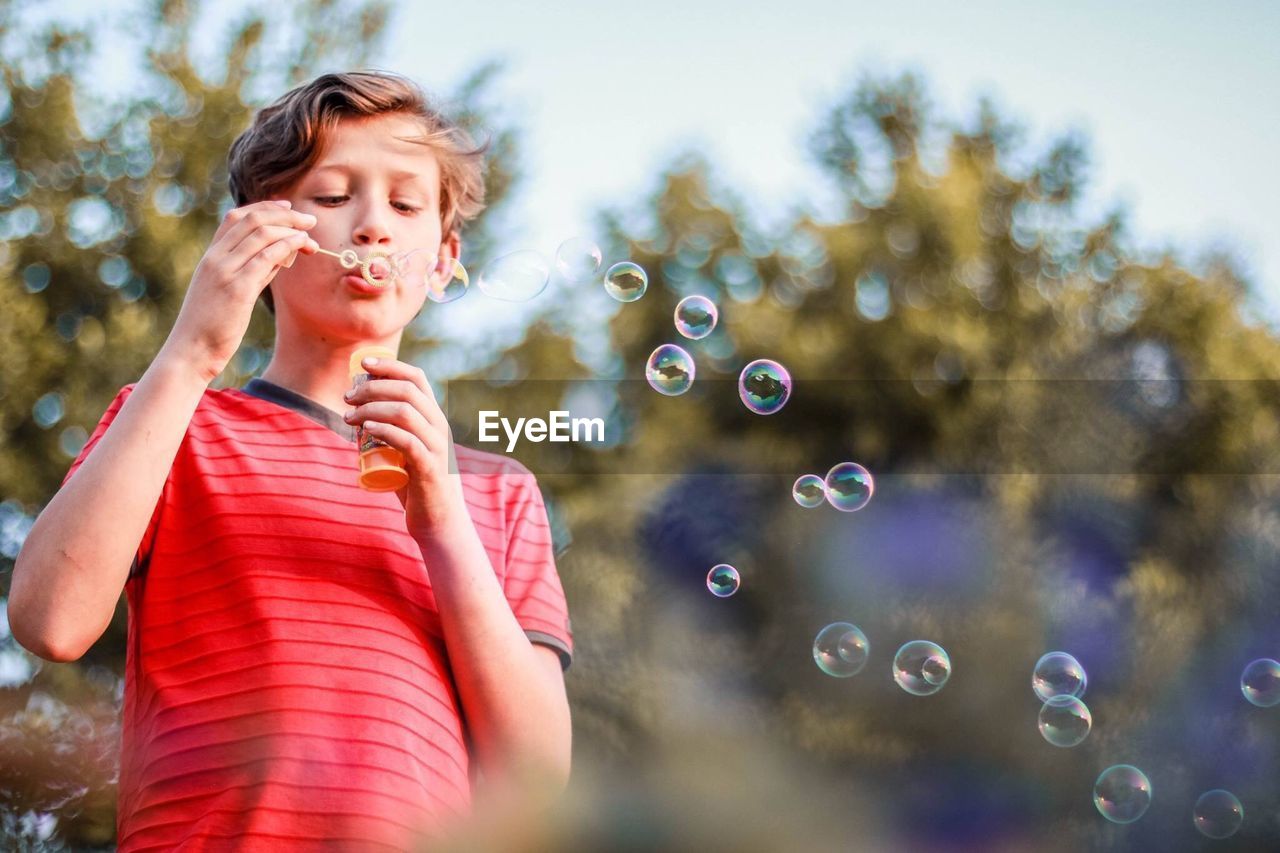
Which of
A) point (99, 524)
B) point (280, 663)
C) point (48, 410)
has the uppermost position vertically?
point (99, 524)

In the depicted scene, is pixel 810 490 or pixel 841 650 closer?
pixel 841 650

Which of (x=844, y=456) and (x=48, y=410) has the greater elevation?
(x=844, y=456)

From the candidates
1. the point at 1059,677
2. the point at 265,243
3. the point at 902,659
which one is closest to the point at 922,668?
the point at 902,659

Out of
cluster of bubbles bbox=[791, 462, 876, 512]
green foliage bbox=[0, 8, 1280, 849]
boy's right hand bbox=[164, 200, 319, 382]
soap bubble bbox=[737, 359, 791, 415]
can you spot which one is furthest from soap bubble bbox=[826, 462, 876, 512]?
green foliage bbox=[0, 8, 1280, 849]

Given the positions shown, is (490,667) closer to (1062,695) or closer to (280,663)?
(280,663)

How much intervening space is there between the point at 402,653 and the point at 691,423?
6.60m

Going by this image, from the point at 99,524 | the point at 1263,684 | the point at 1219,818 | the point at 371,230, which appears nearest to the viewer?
the point at 99,524

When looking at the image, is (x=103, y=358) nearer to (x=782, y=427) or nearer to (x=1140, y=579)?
(x=782, y=427)

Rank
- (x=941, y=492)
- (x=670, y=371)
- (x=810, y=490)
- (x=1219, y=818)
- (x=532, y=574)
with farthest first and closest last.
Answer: (x=941, y=492) → (x=1219, y=818) → (x=810, y=490) → (x=670, y=371) → (x=532, y=574)

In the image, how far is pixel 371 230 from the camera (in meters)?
1.38

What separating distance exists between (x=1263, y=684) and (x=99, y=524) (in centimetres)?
259

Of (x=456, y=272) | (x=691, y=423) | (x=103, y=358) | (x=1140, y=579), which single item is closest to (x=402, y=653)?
(x=456, y=272)

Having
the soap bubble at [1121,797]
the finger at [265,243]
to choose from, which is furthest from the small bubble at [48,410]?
the finger at [265,243]

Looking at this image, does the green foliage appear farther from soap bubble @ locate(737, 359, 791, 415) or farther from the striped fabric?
the striped fabric
